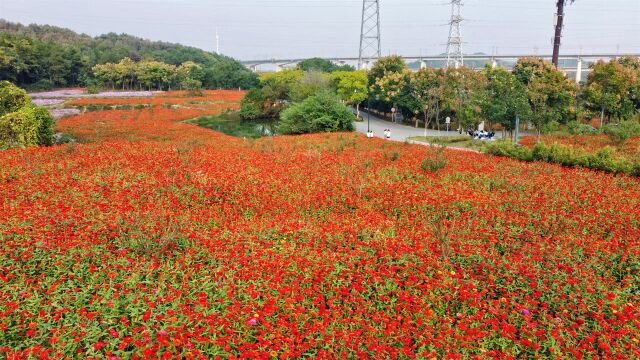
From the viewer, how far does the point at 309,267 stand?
6102 millimetres

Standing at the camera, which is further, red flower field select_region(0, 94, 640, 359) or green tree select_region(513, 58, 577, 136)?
green tree select_region(513, 58, 577, 136)

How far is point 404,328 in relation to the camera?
16.5ft

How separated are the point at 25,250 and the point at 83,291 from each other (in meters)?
1.44

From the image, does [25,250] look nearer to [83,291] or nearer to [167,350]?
[83,291]

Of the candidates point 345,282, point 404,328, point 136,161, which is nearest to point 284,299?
point 345,282

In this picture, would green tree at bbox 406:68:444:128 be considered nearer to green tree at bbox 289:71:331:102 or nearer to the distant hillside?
green tree at bbox 289:71:331:102

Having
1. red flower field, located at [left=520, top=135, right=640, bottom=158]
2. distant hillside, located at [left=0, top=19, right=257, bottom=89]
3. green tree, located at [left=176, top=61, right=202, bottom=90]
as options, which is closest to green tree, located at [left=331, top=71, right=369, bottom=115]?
red flower field, located at [left=520, top=135, right=640, bottom=158]

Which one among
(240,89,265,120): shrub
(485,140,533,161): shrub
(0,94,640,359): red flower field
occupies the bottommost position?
(0,94,640,359): red flower field

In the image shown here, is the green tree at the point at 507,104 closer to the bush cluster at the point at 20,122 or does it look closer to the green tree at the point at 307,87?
the green tree at the point at 307,87

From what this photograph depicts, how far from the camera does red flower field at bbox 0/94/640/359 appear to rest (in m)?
4.71

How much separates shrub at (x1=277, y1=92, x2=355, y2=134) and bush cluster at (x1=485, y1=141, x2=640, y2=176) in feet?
46.5

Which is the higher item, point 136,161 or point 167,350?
point 136,161

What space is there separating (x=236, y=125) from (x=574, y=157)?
93.2 feet

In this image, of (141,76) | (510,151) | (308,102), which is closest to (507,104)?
(510,151)
